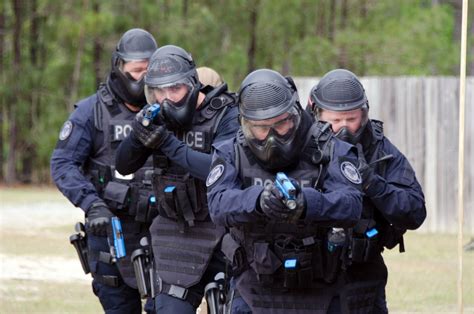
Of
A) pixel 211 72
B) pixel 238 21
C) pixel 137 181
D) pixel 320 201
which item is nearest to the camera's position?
pixel 320 201

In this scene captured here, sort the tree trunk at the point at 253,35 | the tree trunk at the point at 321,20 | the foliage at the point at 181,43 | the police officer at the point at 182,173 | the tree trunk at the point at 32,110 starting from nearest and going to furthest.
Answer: the police officer at the point at 182,173 → the foliage at the point at 181,43 → the tree trunk at the point at 32,110 → the tree trunk at the point at 253,35 → the tree trunk at the point at 321,20

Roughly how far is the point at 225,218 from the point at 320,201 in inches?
19.5

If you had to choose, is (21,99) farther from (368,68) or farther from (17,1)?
(368,68)

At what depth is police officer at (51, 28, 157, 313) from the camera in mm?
7973

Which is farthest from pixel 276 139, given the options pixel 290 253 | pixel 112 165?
pixel 112 165

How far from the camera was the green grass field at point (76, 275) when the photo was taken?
11.1 meters

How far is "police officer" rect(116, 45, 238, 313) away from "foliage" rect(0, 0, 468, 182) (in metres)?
22.0

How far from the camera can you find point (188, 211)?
7.32 meters

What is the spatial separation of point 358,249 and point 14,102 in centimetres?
2505

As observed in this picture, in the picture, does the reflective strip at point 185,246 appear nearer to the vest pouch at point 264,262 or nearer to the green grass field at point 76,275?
the vest pouch at point 264,262

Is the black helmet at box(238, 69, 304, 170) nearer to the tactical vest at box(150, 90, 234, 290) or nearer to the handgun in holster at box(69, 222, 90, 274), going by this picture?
the tactical vest at box(150, 90, 234, 290)

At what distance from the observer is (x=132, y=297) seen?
8172 mm

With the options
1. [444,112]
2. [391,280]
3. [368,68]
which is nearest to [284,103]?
[391,280]

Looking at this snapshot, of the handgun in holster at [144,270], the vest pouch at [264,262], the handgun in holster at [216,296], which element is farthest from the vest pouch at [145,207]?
the vest pouch at [264,262]
